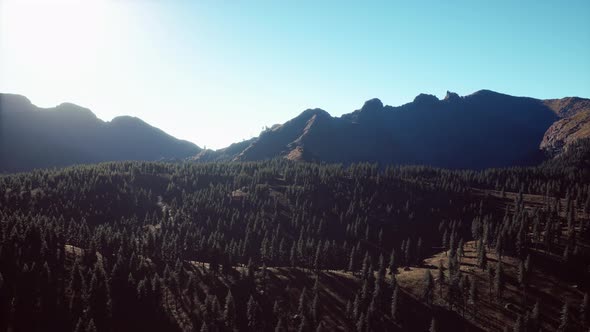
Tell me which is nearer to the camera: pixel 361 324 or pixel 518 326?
pixel 518 326

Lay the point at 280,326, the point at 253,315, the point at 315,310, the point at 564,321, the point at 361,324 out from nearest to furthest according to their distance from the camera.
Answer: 1. the point at 564,321
2. the point at 280,326
3. the point at 361,324
4. the point at 253,315
5. the point at 315,310

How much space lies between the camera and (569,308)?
5389 inches

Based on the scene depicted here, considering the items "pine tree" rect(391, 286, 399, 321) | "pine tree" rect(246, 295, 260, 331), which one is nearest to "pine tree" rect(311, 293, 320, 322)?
"pine tree" rect(246, 295, 260, 331)

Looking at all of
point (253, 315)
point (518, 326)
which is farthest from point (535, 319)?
point (253, 315)

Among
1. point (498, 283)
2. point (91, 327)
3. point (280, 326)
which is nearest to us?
point (91, 327)

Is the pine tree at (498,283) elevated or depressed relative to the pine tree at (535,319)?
elevated

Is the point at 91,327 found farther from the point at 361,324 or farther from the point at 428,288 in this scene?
the point at 428,288

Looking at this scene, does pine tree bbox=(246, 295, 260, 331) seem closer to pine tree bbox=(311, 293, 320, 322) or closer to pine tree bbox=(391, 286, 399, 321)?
pine tree bbox=(311, 293, 320, 322)

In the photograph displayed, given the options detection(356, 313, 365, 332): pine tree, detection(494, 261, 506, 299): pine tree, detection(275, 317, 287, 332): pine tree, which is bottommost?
detection(275, 317, 287, 332): pine tree

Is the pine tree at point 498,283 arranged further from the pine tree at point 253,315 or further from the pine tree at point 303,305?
the pine tree at point 253,315

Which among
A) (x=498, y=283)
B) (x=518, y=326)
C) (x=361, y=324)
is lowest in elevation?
(x=361, y=324)

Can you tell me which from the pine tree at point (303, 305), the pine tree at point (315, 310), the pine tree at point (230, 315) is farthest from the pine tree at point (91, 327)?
the pine tree at point (315, 310)

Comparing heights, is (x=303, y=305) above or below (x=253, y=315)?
above

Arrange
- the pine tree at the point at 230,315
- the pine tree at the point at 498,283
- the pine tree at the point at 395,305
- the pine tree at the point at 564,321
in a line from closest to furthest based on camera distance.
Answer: the pine tree at the point at 564,321
the pine tree at the point at 230,315
the pine tree at the point at 395,305
the pine tree at the point at 498,283
